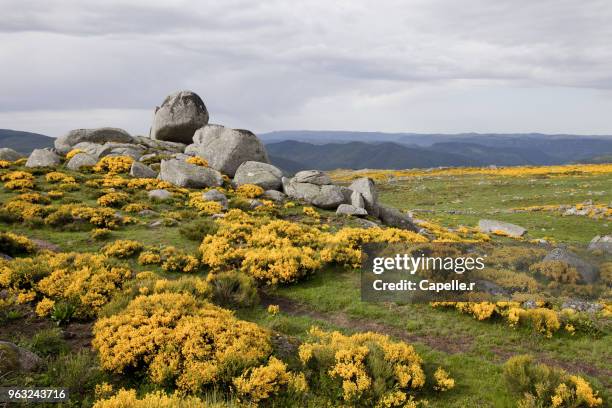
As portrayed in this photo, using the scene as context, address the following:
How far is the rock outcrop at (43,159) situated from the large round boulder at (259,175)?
18.4 meters

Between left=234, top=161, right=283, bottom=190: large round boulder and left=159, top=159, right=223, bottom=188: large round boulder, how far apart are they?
1.91m

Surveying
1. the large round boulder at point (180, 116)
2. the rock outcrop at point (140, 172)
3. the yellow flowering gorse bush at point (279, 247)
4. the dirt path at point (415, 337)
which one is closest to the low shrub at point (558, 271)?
the dirt path at point (415, 337)

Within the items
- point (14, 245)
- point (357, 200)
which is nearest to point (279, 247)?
point (14, 245)

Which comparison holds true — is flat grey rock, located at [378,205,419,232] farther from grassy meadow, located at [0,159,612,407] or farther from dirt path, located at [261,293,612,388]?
dirt path, located at [261,293,612,388]

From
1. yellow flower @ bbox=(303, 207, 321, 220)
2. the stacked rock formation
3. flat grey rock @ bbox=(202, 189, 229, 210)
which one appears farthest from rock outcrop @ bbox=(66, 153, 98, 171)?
yellow flower @ bbox=(303, 207, 321, 220)

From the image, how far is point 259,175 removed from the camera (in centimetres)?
3588

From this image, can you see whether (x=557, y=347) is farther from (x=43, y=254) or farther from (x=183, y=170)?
(x=183, y=170)

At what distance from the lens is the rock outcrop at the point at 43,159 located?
3894cm

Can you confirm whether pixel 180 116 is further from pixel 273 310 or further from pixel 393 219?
pixel 273 310

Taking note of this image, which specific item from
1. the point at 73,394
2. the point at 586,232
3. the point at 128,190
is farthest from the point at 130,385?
the point at 586,232

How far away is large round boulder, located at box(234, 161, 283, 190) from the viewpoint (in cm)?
3531

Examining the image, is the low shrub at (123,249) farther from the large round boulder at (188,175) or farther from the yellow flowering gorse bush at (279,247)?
the large round boulder at (188,175)

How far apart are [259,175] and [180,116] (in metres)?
20.0

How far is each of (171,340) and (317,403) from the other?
4.01 metres
